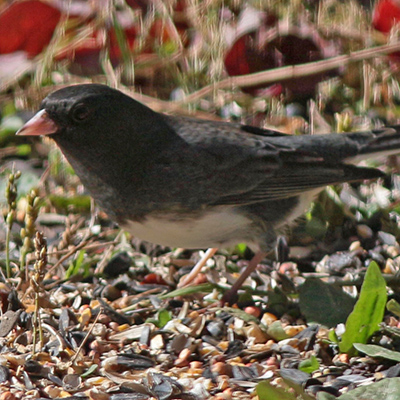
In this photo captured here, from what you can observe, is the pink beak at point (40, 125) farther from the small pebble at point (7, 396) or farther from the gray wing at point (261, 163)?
the small pebble at point (7, 396)

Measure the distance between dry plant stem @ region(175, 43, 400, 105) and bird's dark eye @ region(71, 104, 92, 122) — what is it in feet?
4.83

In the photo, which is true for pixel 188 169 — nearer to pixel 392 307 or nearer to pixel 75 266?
pixel 75 266

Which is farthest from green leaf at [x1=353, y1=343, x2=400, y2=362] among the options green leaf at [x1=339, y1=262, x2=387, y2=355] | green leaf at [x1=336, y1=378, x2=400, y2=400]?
green leaf at [x1=336, y1=378, x2=400, y2=400]

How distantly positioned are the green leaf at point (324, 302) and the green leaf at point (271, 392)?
0.75 m

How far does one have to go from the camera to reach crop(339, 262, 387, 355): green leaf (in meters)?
2.55

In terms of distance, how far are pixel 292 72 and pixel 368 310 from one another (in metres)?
2.06

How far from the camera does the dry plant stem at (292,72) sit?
4.23 m

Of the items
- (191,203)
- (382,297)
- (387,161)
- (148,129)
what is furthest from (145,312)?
(387,161)

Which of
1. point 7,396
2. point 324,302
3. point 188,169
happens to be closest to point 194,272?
point 188,169

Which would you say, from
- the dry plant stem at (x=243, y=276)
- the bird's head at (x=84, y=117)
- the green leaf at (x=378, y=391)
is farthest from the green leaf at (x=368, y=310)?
the bird's head at (x=84, y=117)

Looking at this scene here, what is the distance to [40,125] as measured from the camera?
272 centimetres

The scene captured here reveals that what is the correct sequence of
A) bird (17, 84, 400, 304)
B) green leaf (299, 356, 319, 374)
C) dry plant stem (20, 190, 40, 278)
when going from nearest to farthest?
green leaf (299, 356, 319, 374), dry plant stem (20, 190, 40, 278), bird (17, 84, 400, 304)

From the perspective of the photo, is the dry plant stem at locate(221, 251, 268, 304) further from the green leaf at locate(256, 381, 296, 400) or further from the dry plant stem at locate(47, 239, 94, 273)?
the green leaf at locate(256, 381, 296, 400)

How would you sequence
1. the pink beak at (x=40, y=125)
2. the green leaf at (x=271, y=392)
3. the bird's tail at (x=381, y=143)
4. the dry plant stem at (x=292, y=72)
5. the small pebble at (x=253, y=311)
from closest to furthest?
1. the green leaf at (x=271, y=392)
2. the pink beak at (x=40, y=125)
3. the small pebble at (x=253, y=311)
4. the bird's tail at (x=381, y=143)
5. the dry plant stem at (x=292, y=72)
